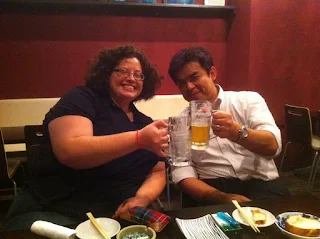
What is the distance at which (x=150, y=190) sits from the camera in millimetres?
1555

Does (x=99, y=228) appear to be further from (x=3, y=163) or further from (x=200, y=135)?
(x=3, y=163)

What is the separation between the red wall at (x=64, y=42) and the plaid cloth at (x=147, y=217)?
3.02 meters

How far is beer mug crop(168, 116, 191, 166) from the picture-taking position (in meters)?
1.27

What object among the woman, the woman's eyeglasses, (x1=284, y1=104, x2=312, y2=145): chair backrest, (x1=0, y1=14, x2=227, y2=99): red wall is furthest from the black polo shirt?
(x1=0, y1=14, x2=227, y2=99): red wall

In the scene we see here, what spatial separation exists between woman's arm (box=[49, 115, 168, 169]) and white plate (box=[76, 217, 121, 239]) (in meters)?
0.30

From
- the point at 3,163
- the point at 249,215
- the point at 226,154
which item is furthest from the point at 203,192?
the point at 3,163

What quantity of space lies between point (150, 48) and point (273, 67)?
1497 millimetres

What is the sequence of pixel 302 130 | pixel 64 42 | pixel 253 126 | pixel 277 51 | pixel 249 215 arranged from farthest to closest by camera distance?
pixel 277 51
pixel 64 42
pixel 302 130
pixel 253 126
pixel 249 215

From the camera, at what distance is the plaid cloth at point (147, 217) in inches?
42.5

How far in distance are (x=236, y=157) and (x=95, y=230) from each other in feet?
3.45

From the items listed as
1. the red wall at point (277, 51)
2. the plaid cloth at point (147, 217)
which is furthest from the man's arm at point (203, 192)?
the red wall at point (277, 51)

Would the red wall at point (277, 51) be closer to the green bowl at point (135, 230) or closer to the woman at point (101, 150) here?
the woman at point (101, 150)

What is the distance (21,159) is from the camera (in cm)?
301

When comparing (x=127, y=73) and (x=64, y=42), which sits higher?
(x=64, y=42)
